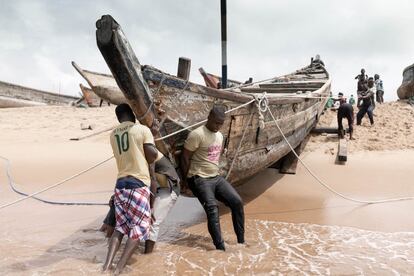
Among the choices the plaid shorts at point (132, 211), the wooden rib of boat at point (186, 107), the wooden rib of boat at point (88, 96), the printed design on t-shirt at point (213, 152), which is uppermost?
the wooden rib of boat at point (88, 96)

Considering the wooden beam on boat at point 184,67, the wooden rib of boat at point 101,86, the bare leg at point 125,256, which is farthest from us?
the wooden rib of boat at point 101,86

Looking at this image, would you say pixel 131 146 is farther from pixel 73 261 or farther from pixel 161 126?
pixel 73 261

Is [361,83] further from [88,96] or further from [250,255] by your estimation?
[88,96]

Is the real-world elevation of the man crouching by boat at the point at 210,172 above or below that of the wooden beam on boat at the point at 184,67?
below

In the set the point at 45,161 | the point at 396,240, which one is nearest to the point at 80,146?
the point at 45,161

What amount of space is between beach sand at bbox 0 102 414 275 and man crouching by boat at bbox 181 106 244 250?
1.25 ft

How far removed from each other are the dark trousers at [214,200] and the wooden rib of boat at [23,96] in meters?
20.1

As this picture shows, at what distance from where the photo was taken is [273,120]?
4996 millimetres

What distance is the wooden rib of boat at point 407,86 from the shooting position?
43.7 feet

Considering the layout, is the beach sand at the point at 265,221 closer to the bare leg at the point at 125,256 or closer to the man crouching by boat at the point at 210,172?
the bare leg at the point at 125,256

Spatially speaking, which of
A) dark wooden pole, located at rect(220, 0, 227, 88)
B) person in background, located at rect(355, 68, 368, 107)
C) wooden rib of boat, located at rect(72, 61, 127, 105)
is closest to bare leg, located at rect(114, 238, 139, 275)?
dark wooden pole, located at rect(220, 0, 227, 88)

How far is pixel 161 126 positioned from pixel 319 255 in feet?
6.95

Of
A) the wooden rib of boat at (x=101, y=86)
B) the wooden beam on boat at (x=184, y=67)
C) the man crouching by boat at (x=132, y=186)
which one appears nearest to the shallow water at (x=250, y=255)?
the man crouching by boat at (x=132, y=186)

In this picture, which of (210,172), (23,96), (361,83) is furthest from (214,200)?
(23,96)
